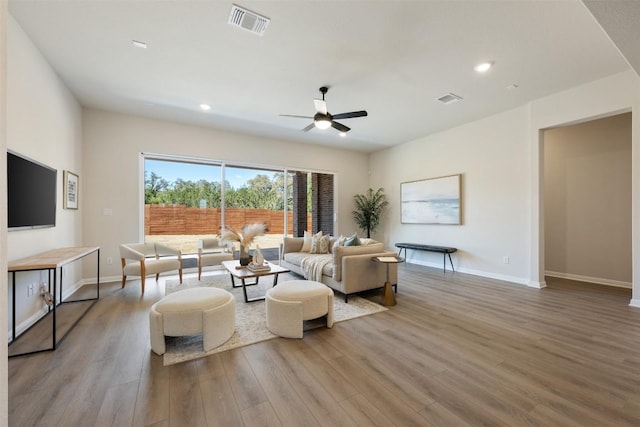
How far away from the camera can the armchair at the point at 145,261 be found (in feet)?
13.0

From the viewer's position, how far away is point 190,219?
17.7 feet

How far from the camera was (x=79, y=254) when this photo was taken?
295 centimetres

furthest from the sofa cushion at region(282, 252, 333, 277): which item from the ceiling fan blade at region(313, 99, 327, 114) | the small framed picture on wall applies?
the small framed picture on wall

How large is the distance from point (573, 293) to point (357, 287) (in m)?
3.31

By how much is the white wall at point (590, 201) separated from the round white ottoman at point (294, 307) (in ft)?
16.4

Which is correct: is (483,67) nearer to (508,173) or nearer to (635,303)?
(508,173)

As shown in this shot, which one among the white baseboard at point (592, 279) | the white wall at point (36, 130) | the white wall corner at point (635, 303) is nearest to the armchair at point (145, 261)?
the white wall at point (36, 130)

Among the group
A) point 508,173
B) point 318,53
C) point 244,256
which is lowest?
point 244,256

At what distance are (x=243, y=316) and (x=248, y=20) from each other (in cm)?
311

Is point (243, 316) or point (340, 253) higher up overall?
point (340, 253)

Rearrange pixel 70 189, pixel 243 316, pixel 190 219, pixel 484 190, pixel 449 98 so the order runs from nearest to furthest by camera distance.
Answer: pixel 243 316 → pixel 70 189 → pixel 449 98 → pixel 484 190 → pixel 190 219

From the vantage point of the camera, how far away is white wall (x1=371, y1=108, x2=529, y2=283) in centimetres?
461

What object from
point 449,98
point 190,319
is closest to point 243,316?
point 190,319

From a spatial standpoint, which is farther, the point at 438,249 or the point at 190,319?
the point at 438,249
